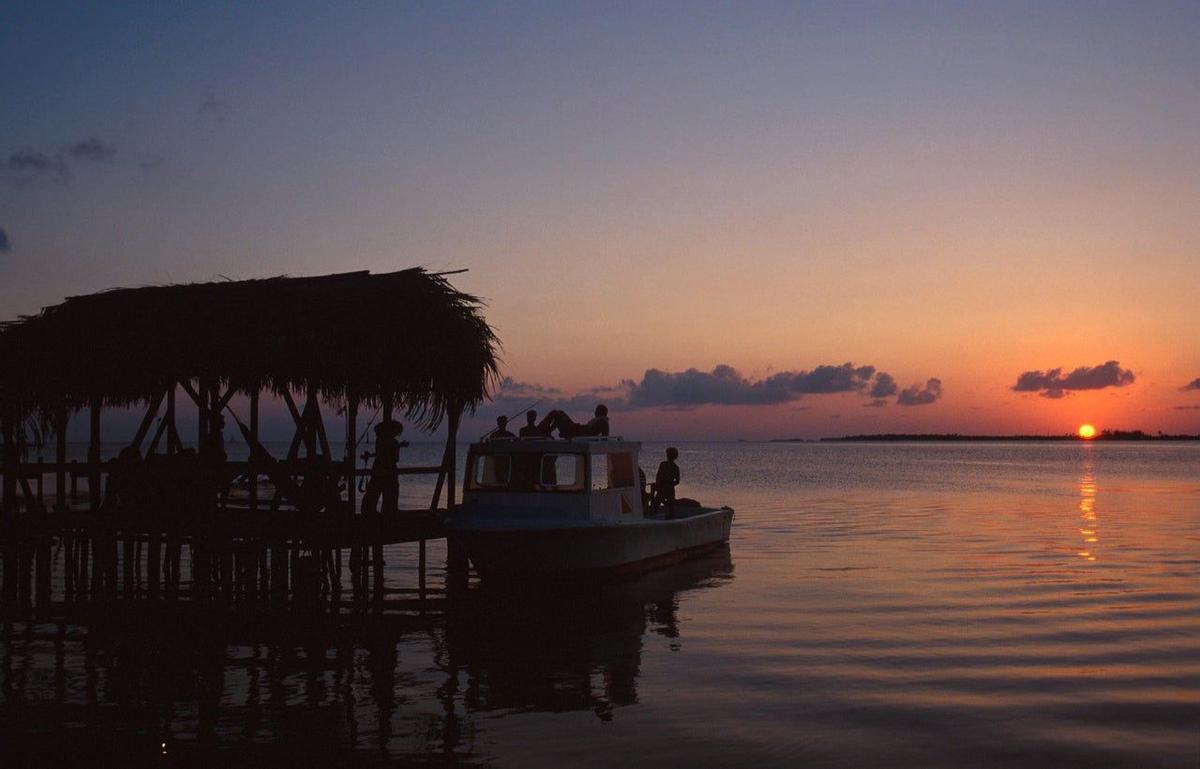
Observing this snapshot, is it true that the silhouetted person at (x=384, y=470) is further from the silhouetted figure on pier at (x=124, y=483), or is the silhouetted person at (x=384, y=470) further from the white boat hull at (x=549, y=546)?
the silhouetted figure on pier at (x=124, y=483)

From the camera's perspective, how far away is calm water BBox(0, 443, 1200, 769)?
10.5 meters

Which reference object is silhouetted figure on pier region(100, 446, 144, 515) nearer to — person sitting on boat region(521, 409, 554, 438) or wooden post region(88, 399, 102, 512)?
wooden post region(88, 399, 102, 512)

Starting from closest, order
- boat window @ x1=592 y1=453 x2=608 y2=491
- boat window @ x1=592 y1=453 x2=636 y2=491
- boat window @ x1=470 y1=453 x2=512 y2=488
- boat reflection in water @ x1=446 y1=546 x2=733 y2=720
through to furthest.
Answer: boat reflection in water @ x1=446 y1=546 x2=733 y2=720 < boat window @ x1=470 y1=453 x2=512 y2=488 < boat window @ x1=592 y1=453 x2=608 y2=491 < boat window @ x1=592 y1=453 x2=636 y2=491

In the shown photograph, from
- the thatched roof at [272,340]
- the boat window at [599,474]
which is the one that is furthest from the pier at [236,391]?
the boat window at [599,474]

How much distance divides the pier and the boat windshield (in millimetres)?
1405

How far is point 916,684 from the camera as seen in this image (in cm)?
1305

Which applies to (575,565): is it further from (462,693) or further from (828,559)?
(828,559)

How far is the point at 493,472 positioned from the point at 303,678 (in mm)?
7624

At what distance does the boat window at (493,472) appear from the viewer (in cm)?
2027

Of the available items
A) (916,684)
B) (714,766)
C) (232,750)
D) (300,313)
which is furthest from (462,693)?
(300,313)

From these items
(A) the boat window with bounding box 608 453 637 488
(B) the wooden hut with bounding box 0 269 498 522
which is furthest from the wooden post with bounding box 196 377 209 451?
(A) the boat window with bounding box 608 453 637 488

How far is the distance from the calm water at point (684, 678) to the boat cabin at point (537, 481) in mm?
1584

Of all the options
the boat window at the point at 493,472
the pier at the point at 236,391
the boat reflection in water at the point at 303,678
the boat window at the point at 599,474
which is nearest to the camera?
the boat reflection in water at the point at 303,678

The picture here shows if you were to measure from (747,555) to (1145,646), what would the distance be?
1344cm
